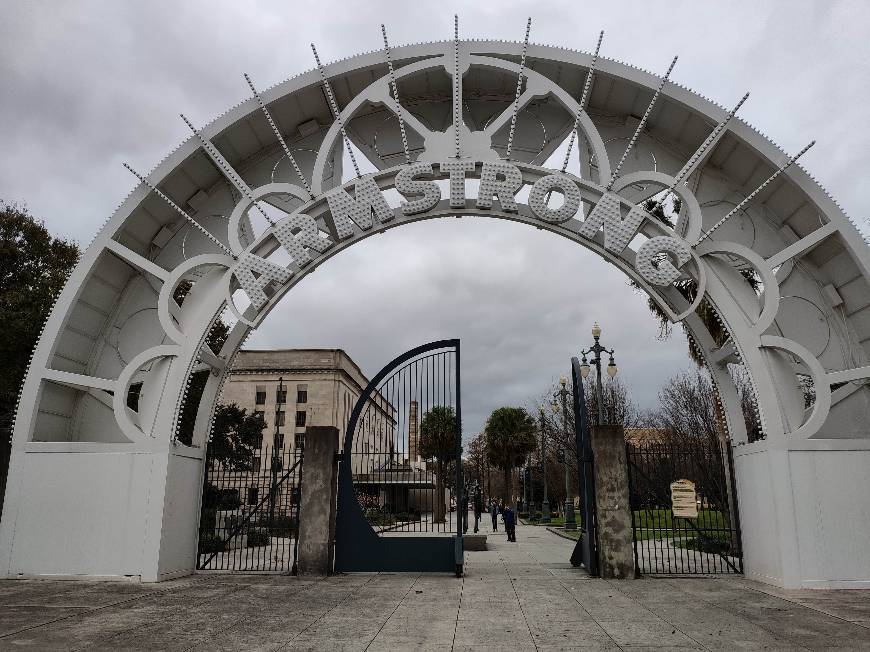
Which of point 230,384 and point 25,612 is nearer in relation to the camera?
point 25,612

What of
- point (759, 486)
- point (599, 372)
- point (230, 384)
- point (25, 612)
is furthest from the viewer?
point (230, 384)

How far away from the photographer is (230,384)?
64.4 meters

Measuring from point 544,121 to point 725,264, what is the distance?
4940 millimetres

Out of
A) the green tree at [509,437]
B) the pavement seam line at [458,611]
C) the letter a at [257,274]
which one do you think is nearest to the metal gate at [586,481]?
the pavement seam line at [458,611]

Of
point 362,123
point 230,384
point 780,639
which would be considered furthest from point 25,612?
point 230,384

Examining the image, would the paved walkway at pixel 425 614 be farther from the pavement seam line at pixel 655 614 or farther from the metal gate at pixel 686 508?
the metal gate at pixel 686 508

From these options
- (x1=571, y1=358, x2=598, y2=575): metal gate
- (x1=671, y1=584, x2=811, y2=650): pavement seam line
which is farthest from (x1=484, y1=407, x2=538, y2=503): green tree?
(x1=671, y1=584, x2=811, y2=650): pavement seam line

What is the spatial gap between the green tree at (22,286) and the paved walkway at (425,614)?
446 inches

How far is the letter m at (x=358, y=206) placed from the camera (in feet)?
41.7

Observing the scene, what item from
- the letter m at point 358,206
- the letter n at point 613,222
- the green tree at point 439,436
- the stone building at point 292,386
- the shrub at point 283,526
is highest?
the stone building at point 292,386

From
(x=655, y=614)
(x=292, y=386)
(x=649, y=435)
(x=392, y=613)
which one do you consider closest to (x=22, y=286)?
(x=392, y=613)

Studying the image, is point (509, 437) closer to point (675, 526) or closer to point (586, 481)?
point (675, 526)

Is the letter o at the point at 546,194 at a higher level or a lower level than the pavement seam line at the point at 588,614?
higher

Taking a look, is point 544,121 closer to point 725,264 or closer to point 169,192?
point 725,264
